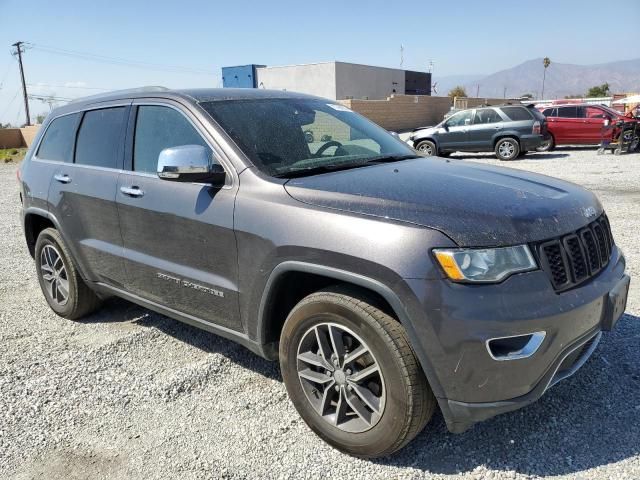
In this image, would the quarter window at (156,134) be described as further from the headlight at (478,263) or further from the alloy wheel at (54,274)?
the headlight at (478,263)

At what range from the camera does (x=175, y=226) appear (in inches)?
128

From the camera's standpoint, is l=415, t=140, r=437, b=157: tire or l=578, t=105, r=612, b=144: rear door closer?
l=415, t=140, r=437, b=157: tire

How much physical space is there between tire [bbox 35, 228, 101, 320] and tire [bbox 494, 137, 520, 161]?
46.3 feet

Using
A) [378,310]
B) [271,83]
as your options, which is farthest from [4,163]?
[378,310]

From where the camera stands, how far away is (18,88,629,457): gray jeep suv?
226 cm

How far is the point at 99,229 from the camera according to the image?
Result: 3.91 m

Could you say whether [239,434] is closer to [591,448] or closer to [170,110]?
[591,448]

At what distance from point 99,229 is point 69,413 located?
51.8 inches

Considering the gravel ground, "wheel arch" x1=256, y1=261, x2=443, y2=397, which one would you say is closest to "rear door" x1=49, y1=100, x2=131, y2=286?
the gravel ground

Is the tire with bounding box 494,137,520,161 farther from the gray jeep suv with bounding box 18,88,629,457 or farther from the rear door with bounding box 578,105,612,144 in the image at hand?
the gray jeep suv with bounding box 18,88,629,457

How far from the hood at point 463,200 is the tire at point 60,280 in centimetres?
254

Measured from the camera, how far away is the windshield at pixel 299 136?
3123 mm

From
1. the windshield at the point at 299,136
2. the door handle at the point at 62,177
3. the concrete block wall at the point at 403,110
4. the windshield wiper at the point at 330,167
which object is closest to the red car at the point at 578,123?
the concrete block wall at the point at 403,110

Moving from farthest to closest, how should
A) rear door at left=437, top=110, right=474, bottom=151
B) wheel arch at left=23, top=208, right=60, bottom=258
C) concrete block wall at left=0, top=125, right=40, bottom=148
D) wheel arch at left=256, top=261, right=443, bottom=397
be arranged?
concrete block wall at left=0, top=125, right=40, bottom=148, rear door at left=437, top=110, right=474, bottom=151, wheel arch at left=23, top=208, right=60, bottom=258, wheel arch at left=256, top=261, right=443, bottom=397
